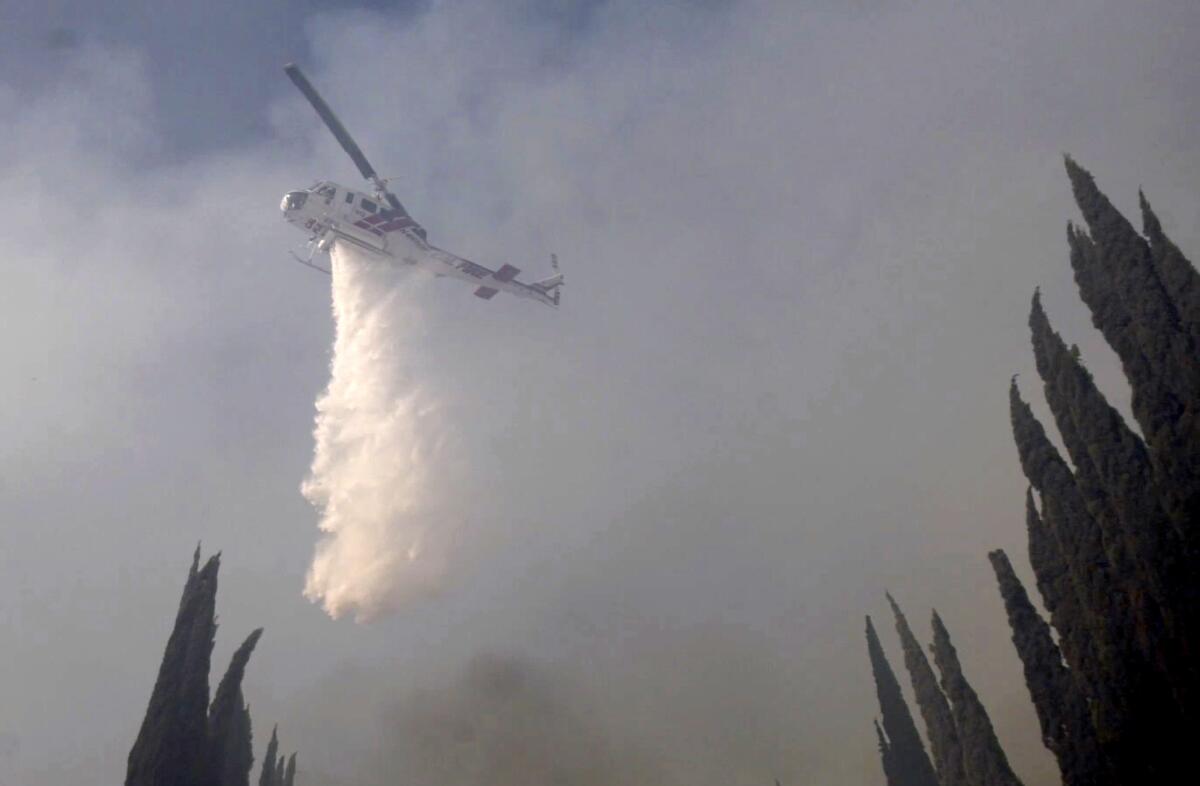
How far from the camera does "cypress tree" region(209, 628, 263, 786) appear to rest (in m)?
32.2

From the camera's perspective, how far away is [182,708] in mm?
30781

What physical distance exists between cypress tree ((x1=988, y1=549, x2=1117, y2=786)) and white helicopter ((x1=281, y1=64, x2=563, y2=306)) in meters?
38.6

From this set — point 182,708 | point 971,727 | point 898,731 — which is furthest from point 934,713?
point 182,708

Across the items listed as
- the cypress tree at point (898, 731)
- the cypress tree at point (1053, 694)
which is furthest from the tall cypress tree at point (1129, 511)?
the cypress tree at point (898, 731)

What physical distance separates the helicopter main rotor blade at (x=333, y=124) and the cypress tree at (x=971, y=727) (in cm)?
4373

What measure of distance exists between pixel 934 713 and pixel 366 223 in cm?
4353

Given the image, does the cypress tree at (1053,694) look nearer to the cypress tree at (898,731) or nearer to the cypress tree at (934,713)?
the cypress tree at (934,713)

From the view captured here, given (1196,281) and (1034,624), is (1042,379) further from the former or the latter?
(1034,624)

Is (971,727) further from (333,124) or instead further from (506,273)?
(333,124)

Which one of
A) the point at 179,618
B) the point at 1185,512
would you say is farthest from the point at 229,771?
the point at 1185,512

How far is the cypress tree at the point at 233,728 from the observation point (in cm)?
3225

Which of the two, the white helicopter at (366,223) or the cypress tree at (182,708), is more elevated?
the white helicopter at (366,223)

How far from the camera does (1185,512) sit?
838 inches

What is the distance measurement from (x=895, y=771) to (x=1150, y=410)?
106ft
